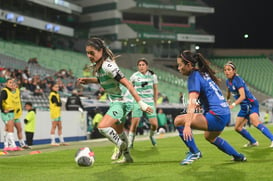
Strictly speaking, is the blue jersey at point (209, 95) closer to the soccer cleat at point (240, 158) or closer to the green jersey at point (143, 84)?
the soccer cleat at point (240, 158)

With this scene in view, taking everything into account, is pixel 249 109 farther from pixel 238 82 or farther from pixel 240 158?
pixel 240 158

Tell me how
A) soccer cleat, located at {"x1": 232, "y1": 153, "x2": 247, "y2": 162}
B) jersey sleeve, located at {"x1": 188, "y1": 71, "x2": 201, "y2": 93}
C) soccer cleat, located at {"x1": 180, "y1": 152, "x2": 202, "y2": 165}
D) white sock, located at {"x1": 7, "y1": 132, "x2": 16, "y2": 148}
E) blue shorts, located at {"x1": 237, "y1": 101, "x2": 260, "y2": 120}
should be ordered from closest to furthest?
jersey sleeve, located at {"x1": 188, "y1": 71, "x2": 201, "y2": 93} < soccer cleat, located at {"x1": 180, "y1": 152, "x2": 202, "y2": 165} < soccer cleat, located at {"x1": 232, "y1": 153, "x2": 247, "y2": 162} < blue shorts, located at {"x1": 237, "y1": 101, "x2": 260, "y2": 120} < white sock, located at {"x1": 7, "y1": 132, "x2": 16, "y2": 148}

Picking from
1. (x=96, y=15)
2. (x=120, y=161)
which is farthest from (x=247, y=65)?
(x=120, y=161)

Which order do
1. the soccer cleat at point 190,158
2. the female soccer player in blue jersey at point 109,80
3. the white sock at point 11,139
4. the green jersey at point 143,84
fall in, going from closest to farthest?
the female soccer player in blue jersey at point 109,80 → the soccer cleat at point 190,158 → the green jersey at point 143,84 → the white sock at point 11,139

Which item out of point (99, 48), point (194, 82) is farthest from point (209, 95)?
point (99, 48)

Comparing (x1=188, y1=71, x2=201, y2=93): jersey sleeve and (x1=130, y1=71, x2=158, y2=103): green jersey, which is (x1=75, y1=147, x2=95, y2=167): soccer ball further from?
(x1=130, y1=71, x2=158, y2=103): green jersey

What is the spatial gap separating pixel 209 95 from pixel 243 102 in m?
4.91

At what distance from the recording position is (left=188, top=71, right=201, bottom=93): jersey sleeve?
709 cm

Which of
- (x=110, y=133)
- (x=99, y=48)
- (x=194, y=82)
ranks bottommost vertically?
(x=110, y=133)

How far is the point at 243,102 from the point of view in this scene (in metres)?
12.0

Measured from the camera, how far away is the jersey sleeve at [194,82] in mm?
7094

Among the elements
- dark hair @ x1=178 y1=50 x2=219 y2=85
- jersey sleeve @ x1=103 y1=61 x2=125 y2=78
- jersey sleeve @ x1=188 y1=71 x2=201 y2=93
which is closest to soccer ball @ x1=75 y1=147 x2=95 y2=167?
Answer: jersey sleeve @ x1=103 y1=61 x2=125 y2=78

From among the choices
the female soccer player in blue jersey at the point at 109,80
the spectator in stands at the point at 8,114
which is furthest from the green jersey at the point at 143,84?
the female soccer player in blue jersey at the point at 109,80

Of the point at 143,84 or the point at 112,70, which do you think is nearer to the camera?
the point at 112,70
